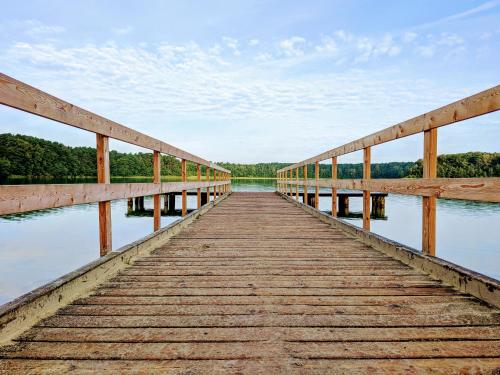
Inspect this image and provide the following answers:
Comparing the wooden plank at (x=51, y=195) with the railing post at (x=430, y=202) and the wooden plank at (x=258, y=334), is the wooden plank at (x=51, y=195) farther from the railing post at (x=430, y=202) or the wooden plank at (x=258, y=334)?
the railing post at (x=430, y=202)

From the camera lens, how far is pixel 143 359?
1263mm

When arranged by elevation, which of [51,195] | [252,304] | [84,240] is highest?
[51,195]

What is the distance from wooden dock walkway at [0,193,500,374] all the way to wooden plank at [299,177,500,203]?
2.11 feet

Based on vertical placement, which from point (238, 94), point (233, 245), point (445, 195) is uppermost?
point (238, 94)

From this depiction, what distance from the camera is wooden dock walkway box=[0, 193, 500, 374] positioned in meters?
1.24

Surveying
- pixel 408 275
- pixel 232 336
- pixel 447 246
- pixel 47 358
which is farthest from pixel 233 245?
pixel 447 246

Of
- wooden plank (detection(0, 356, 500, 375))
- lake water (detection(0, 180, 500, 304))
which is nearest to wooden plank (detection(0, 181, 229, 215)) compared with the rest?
wooden plank (detection(0, 356, 500, 375))

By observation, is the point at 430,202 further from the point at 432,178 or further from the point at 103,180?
the point at 103,180

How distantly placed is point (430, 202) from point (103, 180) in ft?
9.03

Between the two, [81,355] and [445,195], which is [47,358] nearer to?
[81,355]

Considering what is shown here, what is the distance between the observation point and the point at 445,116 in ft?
7.79

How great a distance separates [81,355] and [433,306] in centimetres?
183

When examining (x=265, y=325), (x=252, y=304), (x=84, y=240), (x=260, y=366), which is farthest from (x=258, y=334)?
(x=84, y=240)

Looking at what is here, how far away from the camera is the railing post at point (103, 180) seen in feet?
8.45
